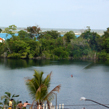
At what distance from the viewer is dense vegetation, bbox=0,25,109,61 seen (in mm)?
96688

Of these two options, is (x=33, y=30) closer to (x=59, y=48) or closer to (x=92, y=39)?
(x=59, y=48)

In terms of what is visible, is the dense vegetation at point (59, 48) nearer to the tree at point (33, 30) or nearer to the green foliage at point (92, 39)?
the green foliage at point (92, 39)

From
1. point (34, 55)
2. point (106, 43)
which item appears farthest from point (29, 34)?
point (106, 43)

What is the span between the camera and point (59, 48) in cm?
9969

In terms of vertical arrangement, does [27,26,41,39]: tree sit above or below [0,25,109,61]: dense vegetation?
above

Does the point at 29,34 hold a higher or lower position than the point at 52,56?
higher

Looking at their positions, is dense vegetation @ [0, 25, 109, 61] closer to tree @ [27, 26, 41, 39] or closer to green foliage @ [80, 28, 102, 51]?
green foliage @ [80, 28, 102, 51]

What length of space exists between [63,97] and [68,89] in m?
6.09

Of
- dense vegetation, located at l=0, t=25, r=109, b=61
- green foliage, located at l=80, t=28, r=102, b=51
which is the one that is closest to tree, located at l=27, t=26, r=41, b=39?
dense vegetation, located at l=0, t=25, r=109, b=61

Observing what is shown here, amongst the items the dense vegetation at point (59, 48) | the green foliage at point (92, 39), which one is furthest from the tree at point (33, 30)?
the green foliage at point (92, 39)

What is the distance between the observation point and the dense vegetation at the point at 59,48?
Result: 3807 inches

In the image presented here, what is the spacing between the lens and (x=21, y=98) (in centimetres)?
3188

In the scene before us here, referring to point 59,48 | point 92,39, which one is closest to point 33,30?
point 59,48

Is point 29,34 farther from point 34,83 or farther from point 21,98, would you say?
point 34,83
